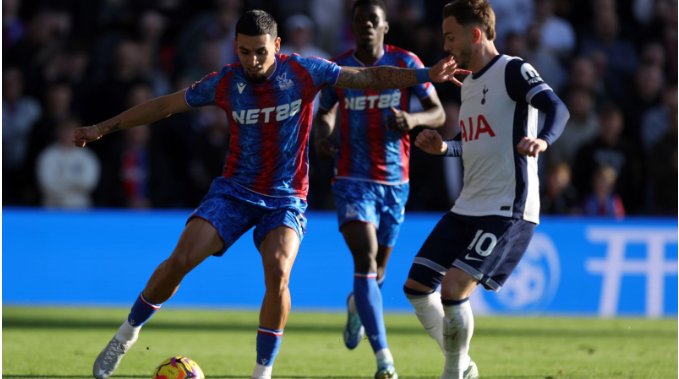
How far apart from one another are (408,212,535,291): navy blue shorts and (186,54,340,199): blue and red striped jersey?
1006 mm

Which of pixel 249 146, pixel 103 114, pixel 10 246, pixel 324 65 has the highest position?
pixel 324 65

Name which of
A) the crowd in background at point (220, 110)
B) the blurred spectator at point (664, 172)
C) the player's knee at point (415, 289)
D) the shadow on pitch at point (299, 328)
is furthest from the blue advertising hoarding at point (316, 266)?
the player's knee at point (415, 289)

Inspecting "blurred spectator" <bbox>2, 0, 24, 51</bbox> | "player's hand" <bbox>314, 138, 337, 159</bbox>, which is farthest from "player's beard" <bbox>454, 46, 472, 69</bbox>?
"blurred spectator" <bbox>2, 0, 24, 51</bbox>

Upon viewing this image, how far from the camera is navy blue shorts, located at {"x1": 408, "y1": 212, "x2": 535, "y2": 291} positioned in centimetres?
732

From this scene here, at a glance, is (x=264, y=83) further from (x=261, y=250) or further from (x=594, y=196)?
(x=594, y=196)

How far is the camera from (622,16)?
1784cm

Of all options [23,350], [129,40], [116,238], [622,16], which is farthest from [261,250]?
[622,16]

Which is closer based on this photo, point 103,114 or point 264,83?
point 264,83

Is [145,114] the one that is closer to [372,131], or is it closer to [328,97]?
[328,97]

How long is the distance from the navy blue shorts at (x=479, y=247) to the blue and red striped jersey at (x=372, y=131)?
5.77 feet

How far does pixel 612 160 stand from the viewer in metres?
15.2

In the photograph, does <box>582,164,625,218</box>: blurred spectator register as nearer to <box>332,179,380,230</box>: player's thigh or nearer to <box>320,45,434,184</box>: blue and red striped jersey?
<box>320,45,434,184</box>: blue and red striped jersey

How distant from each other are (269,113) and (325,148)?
1.67 m

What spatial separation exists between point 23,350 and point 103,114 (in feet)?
20.8
